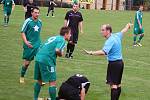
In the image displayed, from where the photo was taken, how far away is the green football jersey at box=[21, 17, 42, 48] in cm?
1216

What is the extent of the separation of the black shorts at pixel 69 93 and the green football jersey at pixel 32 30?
8.38 ft

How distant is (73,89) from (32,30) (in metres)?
2.78

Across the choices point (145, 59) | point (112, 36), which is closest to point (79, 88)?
point (112, 36)

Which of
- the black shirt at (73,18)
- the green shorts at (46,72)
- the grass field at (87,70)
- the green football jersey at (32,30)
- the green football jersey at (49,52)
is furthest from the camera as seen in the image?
the black shirt at (73,18)

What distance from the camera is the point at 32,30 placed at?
40.2ft

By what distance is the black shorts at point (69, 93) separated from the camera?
32.6 feet

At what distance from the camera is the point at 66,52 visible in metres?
18.6

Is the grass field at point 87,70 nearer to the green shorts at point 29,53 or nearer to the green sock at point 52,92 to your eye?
the green shorts at point 29,53

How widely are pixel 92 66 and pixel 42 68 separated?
21.0 ft

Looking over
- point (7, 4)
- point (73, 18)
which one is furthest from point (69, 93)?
point (7, 4)

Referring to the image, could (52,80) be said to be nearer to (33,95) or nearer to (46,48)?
(46,48)

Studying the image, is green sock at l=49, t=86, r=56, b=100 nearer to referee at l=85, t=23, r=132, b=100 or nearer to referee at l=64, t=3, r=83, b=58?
referee at l=85, t=23, r=132, b=100

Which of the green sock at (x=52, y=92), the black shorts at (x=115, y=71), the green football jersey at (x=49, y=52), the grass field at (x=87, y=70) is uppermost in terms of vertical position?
the green football jersey at (x=49, y=52)

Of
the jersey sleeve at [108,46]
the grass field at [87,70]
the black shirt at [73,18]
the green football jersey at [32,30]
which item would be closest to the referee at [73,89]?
the jersey sleeve at [108,46]
